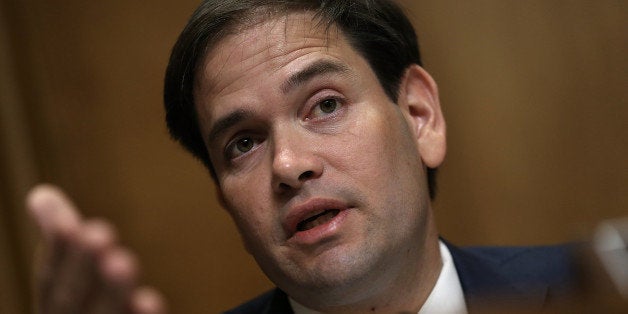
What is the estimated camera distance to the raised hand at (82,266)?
65 centimetres

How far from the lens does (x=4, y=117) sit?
6.86 feet

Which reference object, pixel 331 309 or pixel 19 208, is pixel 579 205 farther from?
pixel 19 208

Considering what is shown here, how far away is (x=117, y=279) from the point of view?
2.17ft

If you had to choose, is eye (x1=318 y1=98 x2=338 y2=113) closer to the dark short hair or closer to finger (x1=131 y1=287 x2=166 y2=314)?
the dark short hair

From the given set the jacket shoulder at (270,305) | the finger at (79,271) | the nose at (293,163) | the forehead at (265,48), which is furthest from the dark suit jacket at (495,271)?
the finger at (79,271)

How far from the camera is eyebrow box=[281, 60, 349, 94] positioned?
3.97 ft

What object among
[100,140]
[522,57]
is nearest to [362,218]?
[522,57]

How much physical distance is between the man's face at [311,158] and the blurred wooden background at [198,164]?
805 mm

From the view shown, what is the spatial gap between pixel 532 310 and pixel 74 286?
0.44m

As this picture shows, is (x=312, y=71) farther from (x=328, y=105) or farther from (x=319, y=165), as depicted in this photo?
(x=319, y=165)

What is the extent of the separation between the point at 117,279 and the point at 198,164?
1.51 metres

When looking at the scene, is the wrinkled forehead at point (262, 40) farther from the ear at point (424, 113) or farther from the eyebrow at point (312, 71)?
the ear at point (424, 113)

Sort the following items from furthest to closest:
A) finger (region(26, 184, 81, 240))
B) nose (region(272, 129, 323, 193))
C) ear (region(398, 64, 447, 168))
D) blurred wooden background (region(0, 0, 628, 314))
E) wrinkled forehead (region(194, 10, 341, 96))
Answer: blurred wooden background (region(0, 0, 628, 314)) → ear (region(398, 64, 447, 168)) → wrinkled forehead (region(194, 10, 341, 96)) → nose (region(272, 129, 323, 193)) → finger (region(26, 184, 81, 240))

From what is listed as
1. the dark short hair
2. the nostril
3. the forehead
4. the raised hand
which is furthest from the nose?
the raised hand
